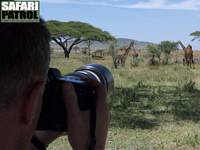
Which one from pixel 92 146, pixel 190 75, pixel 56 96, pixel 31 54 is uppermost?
pixel 31 54

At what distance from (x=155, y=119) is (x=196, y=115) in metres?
0.71

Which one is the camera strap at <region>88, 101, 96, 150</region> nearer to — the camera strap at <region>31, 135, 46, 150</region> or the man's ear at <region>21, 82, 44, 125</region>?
the camera strap at <region>31, 135, 46, 150</region>

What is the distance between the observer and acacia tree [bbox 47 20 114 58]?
34906 millimetres

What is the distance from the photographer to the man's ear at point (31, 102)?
879mm

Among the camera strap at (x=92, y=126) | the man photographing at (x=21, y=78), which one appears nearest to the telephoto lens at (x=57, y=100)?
the camera strap at (x=92, y=126)

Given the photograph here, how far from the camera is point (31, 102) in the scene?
2.91 feet

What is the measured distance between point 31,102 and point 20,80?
0.05 meters

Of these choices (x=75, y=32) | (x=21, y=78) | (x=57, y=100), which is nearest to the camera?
(x=21, y=78)

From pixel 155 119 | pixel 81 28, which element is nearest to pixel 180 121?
pixel 155 119

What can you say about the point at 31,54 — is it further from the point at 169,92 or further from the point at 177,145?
the point at 169,92

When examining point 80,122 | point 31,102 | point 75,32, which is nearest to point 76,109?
point 80,122

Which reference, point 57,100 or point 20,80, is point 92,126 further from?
point 20,80

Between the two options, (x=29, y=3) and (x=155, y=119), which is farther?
(x=155, y=119)

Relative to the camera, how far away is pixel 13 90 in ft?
2.81
